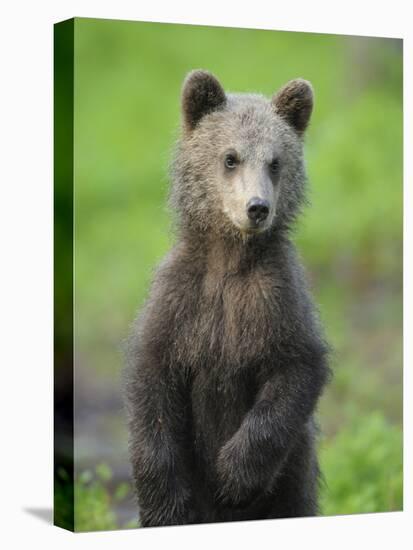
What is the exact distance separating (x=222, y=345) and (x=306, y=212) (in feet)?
11.6

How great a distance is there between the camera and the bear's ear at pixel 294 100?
24.4ft

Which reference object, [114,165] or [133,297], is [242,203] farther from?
[114,165]

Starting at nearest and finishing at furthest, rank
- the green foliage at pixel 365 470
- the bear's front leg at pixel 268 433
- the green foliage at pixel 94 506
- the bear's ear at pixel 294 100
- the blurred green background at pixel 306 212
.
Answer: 1. the bear's front leg at pixel 268 433
2. the bear's ear at pixel 294 100
3. the green foliage at pixel 94 506
4. the green foliage at pixel 365 470
5. the blurred green background at pixel 306 212

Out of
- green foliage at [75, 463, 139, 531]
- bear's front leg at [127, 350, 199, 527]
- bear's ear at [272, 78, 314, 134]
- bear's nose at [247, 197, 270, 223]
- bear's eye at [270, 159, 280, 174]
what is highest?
bear's ear at [272, 78, 314, 134]

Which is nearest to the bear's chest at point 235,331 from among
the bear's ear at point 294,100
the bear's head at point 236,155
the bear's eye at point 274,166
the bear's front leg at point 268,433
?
the bear's front leg at point 268,433

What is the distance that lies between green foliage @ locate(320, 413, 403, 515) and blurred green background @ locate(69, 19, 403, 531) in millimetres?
24

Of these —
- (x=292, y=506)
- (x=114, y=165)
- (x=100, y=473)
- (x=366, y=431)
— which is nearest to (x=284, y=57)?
(x=114, y=165)

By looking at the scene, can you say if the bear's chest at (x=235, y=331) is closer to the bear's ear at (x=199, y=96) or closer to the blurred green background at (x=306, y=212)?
the bear's ear at (x=199, y=96)

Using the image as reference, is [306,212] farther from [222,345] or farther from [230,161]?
[222,345]

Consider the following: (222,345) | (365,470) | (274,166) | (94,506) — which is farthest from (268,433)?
(365,470)

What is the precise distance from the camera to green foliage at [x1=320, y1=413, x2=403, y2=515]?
9224 mm

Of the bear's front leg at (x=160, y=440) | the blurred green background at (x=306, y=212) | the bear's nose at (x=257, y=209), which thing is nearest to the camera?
the bear's nose at (x=257, y=209)

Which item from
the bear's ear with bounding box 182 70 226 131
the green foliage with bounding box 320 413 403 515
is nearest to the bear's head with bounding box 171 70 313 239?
the bear's ear with bounding box 182 70 226 131

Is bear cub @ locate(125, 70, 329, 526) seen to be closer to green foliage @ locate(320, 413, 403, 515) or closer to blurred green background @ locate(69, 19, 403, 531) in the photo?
green foliage @ locate(320, 413, 403, 515)
